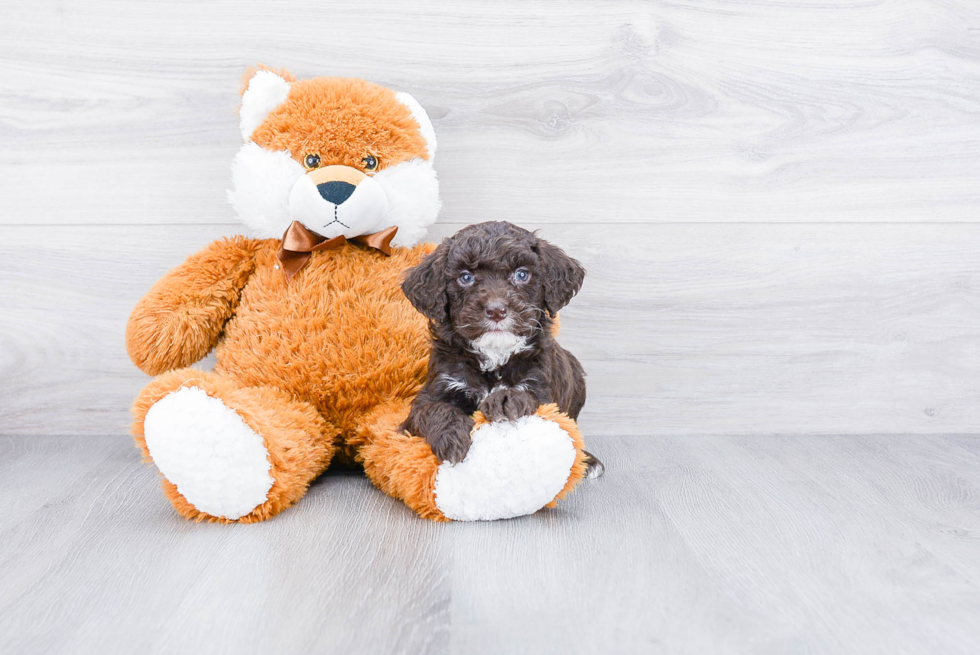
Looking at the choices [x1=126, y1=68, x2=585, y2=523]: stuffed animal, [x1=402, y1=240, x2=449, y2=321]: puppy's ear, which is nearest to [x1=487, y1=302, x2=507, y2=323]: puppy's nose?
[x1=402, y1=240, x2=449, y2=321]: puppy's ear

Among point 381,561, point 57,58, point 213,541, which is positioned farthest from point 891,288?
point 57,58

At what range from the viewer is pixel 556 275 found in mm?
1210

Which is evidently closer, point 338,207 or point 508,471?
point 508,471

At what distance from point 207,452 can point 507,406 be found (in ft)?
1.56

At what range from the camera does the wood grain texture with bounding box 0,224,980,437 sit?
1.70 meters

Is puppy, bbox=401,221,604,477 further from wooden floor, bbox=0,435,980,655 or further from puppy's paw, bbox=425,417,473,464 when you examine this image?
wooden floor, bbox=0,435,980,655

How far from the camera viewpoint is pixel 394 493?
130 cm

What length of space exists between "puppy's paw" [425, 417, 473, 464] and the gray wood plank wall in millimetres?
622

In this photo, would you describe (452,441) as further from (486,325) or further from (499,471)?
(486,325)

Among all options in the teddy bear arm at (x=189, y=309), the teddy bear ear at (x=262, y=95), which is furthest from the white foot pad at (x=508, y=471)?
the teddy bear ear at (x=262, y=95)

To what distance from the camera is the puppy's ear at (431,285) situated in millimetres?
1191

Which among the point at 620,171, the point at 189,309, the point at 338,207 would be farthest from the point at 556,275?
the point at 189,309

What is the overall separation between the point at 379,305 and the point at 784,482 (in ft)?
2.85

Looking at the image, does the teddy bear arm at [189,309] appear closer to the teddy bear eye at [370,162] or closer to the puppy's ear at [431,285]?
the teddy bear eye at [370,162]
